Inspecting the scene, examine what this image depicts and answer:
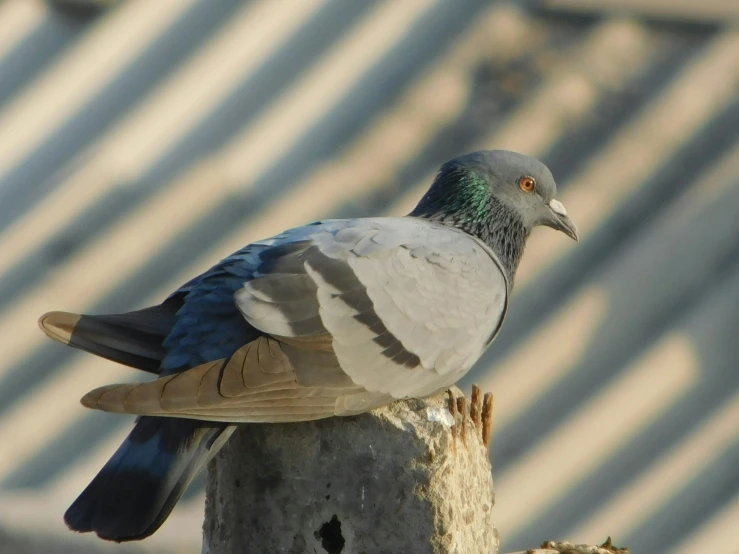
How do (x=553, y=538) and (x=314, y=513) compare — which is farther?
(x=553, y=538)

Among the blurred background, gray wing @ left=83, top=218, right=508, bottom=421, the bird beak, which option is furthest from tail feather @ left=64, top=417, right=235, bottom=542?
the blurred background

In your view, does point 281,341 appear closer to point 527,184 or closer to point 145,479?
point 145,479

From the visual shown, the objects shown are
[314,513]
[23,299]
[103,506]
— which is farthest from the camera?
[23,299]

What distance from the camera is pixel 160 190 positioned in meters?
4.86

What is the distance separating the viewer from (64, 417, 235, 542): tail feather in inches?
108

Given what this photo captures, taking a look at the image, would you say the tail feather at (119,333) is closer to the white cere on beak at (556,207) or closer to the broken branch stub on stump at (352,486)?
the broken branch stub on stump at (352,486)

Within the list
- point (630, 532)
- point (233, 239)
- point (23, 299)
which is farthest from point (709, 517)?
point (23, 299)

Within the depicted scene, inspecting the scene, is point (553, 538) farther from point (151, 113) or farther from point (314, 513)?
point (151, 113)

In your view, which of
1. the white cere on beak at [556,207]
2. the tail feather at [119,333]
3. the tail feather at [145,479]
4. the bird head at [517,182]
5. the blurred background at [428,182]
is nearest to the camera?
the tail feather at [145,479]

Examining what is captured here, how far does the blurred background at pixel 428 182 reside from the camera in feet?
15.9

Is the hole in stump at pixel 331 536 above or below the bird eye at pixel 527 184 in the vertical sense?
below

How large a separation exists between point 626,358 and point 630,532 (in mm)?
716

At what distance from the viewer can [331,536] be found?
3020 mm

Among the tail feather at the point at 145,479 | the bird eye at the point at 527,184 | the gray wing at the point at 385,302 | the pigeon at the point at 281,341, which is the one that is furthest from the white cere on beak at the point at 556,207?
the tail feather at the point at 145,479
